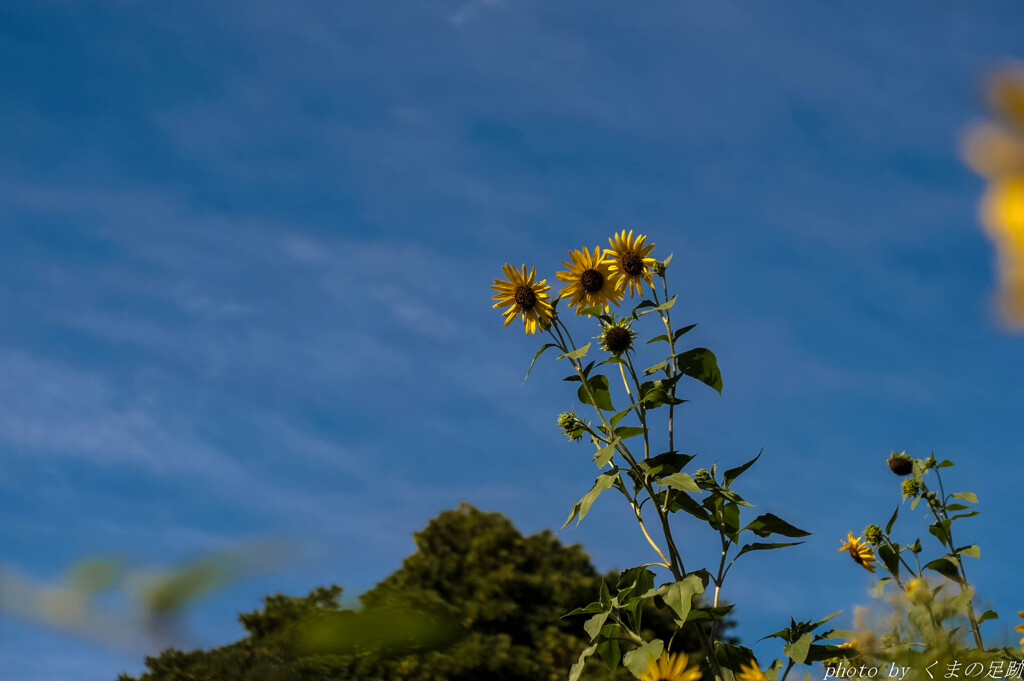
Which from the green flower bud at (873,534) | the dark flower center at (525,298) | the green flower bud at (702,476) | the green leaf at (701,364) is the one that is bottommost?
the green flower bud at (702,476)

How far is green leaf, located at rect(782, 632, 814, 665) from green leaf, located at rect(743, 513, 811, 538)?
0.32m

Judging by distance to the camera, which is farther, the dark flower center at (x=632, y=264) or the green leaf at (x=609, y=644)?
the dark flower center at (x=632, y=264)

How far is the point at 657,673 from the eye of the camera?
248 cm

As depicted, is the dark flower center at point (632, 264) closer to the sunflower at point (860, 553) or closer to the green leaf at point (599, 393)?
the green leaf at point (599, 393)

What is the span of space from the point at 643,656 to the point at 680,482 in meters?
0.53

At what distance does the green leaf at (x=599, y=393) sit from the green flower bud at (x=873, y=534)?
4.64ft

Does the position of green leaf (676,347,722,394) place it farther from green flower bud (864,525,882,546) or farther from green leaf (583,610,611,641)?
green flower bud (864,525,882,546)

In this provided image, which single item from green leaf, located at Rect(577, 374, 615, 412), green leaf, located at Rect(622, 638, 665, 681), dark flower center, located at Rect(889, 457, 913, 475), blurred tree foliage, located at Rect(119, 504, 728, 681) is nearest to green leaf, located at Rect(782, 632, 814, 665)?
green leaf, located at Rect(622, 638, 665, 681)

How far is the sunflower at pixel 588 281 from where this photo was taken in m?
3.54

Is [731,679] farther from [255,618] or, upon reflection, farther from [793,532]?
[255,618]

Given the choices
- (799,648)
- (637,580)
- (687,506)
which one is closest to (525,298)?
(687,506)

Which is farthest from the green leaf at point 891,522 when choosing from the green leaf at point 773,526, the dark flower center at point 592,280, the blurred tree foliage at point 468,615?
the blurred tree foliage at point 468,615

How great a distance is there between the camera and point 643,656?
257 cm

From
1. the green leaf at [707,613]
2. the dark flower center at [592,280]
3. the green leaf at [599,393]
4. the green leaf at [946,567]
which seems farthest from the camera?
the dark flower center at [592,280]
